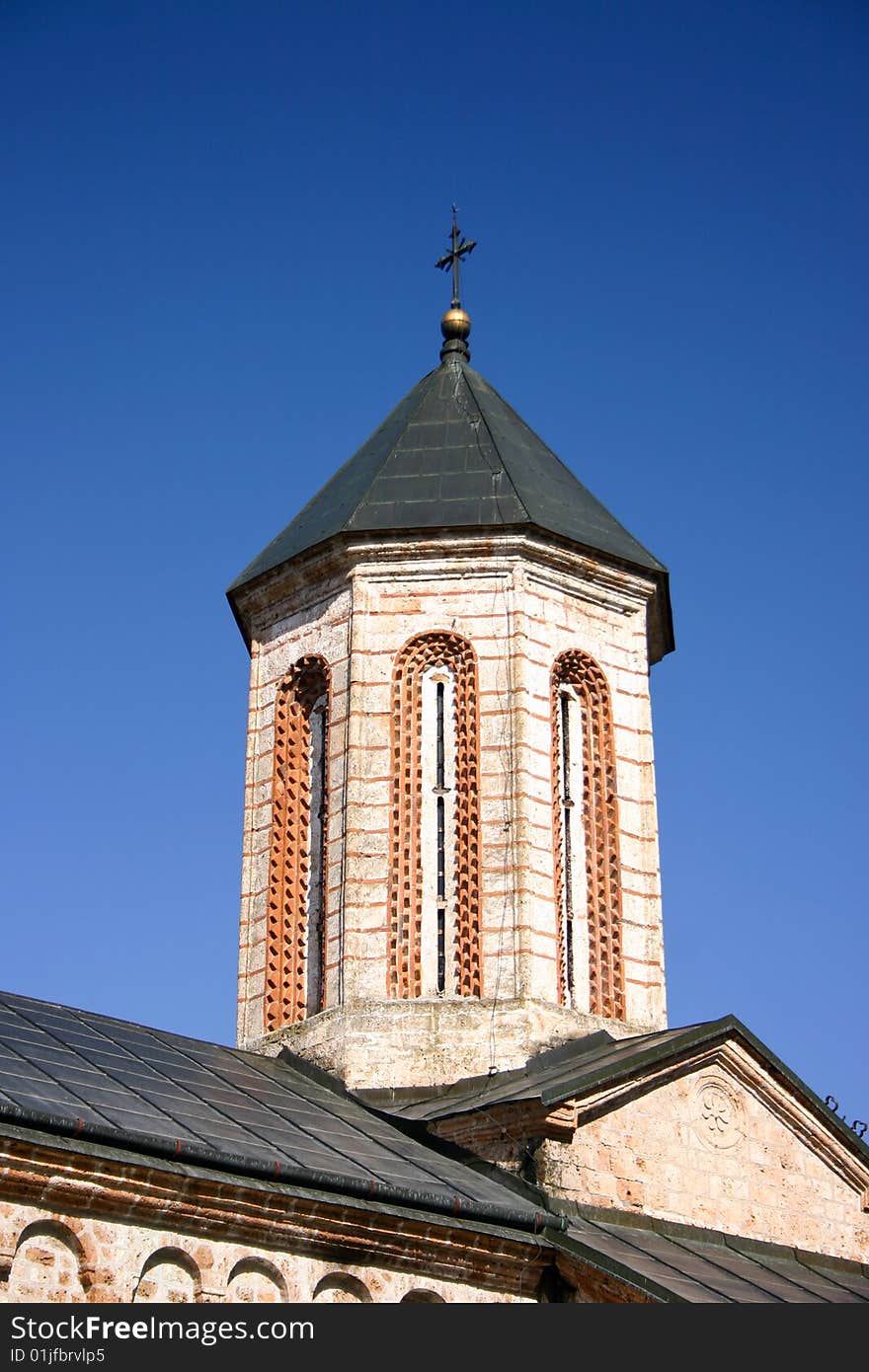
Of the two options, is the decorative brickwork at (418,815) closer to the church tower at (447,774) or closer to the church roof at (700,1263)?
the church tower at (447,774)

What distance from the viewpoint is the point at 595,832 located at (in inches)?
791

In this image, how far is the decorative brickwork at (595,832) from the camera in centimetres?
1934

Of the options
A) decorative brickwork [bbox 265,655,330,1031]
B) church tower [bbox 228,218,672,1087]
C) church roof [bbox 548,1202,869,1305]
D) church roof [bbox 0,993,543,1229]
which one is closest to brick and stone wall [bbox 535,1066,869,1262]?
church roof [bbox 548,1202,869,1305]

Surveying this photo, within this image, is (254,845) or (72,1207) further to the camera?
(254,845)

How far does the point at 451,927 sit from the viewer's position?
19094 millimetres

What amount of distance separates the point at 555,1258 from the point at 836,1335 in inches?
111

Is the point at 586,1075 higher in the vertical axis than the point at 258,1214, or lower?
higher

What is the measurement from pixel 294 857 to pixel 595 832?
3001mm

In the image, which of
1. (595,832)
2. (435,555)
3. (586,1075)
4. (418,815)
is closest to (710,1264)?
(586,1075)

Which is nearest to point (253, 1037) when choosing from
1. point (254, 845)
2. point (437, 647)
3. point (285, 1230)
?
point (254, 845)

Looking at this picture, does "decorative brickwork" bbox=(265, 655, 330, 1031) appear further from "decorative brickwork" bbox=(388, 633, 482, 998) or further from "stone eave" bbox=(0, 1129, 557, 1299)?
"stone eave" bbox=(0, 1129, 557, 1299)

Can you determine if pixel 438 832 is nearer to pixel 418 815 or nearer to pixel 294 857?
pixel 418 815

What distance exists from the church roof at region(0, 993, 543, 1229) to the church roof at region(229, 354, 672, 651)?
5724 millimetres

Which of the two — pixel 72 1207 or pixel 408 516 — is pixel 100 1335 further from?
pixel 408 516
